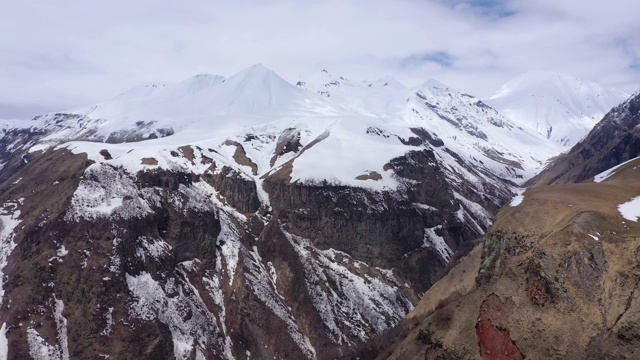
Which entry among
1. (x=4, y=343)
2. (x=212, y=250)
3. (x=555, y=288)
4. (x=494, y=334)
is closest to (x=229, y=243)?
(x=212, y=250)

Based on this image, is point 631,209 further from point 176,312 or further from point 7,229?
point 7,229

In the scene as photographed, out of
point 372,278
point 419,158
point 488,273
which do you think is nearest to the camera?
point 488,273

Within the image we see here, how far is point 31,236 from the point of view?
124 meters

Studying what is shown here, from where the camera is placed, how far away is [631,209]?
72688 millimetres

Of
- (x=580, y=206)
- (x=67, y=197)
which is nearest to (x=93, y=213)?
(x=67, y=197)

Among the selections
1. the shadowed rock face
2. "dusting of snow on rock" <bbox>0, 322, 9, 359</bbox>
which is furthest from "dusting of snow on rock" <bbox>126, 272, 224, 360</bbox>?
"dusting of snow on rock" <bbox>0, 322, 9, 359</bbox>

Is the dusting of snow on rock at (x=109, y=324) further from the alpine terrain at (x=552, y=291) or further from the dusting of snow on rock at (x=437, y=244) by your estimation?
the dusting of snow on rock at (x=437, y=244)

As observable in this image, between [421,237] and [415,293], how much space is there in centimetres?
2097

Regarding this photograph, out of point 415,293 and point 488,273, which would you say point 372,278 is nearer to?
point 415,293

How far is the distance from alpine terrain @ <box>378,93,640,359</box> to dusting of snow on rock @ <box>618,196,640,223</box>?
0.47 ft

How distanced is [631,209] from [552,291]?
20.1m

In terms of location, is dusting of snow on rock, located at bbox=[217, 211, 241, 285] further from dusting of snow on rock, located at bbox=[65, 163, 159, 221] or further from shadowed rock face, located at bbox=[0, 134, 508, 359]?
dusting of snow on rock, located at bbox=[65, 163, 159, 221]

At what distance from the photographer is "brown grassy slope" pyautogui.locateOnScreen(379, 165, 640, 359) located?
60250mm

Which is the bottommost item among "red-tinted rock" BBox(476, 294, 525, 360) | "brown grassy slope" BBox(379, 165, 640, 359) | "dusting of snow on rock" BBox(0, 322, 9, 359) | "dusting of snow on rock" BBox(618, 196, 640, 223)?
"dusting of snow on rock" BBox(0, 322, 9, 359)
